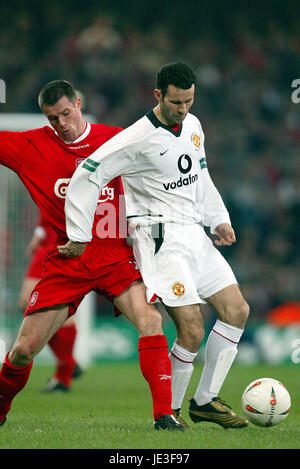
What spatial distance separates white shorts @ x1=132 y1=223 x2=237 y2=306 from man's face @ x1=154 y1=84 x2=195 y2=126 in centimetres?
66

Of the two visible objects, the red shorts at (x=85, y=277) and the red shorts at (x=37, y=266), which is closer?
the red shorts at (x=85, y=277)

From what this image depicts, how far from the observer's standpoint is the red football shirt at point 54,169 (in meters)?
4.99

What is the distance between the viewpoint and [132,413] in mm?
6168

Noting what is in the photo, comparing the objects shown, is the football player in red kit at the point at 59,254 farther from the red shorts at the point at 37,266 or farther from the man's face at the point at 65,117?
the red shorts at the point at 37,266

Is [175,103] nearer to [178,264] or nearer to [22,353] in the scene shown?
[178,264]

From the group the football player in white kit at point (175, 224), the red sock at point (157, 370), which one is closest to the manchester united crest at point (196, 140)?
the football player in white kit at point (175, 224)

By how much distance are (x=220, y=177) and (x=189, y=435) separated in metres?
10.0

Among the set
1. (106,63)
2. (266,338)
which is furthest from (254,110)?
(266,338)

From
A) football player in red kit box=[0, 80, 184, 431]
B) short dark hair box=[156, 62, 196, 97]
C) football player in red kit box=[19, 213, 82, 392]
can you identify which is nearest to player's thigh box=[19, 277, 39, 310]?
football player in red kit box=[19, 213, 82, 392]

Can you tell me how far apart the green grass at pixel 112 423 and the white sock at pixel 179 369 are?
244mm

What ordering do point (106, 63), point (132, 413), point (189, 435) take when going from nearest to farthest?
1. point (189, 435)
2. point (132, 413)
3. point (106, 63)

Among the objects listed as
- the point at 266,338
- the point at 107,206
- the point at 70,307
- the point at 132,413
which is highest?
the point at 107,206

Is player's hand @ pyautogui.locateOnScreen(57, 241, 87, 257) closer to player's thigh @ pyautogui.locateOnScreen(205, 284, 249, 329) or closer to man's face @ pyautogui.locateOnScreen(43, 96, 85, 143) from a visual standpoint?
man's face @ pyautogui.locateOnScreen(43, 96, 85, 143)

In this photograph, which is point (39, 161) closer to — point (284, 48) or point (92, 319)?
point (92, 319)
